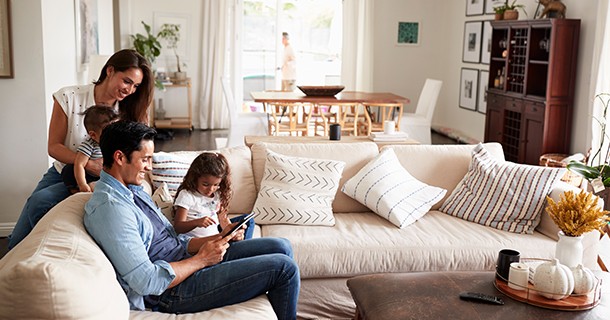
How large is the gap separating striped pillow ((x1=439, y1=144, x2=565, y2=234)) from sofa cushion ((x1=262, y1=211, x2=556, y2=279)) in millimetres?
106

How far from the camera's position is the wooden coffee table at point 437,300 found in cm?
245

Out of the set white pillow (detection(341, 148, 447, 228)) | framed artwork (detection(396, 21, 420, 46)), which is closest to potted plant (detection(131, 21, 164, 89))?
framed artwork (detection(396, 21, 420, 46))

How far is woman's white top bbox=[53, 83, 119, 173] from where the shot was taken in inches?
126

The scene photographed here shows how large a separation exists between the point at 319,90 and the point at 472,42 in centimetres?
279

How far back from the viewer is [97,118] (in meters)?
2.97

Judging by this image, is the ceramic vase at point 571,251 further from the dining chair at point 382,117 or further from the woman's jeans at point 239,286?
the dining chair at point 382,117

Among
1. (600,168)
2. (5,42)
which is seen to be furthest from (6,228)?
(600,168)

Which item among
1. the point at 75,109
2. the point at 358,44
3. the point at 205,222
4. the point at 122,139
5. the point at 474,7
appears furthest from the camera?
the point at 358,44

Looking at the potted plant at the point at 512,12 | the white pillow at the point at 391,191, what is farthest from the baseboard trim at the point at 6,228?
the potted plant at the point at 512,12

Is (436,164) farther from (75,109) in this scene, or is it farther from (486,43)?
(486,43)

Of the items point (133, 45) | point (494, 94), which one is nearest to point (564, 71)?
point (494, 94)

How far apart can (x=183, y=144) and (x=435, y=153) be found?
16.4 ft

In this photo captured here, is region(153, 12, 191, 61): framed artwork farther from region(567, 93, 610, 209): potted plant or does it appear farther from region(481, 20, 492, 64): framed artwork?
region(567, 93, 610, 209): potted plant

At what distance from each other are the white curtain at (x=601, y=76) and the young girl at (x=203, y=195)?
12.8ft
